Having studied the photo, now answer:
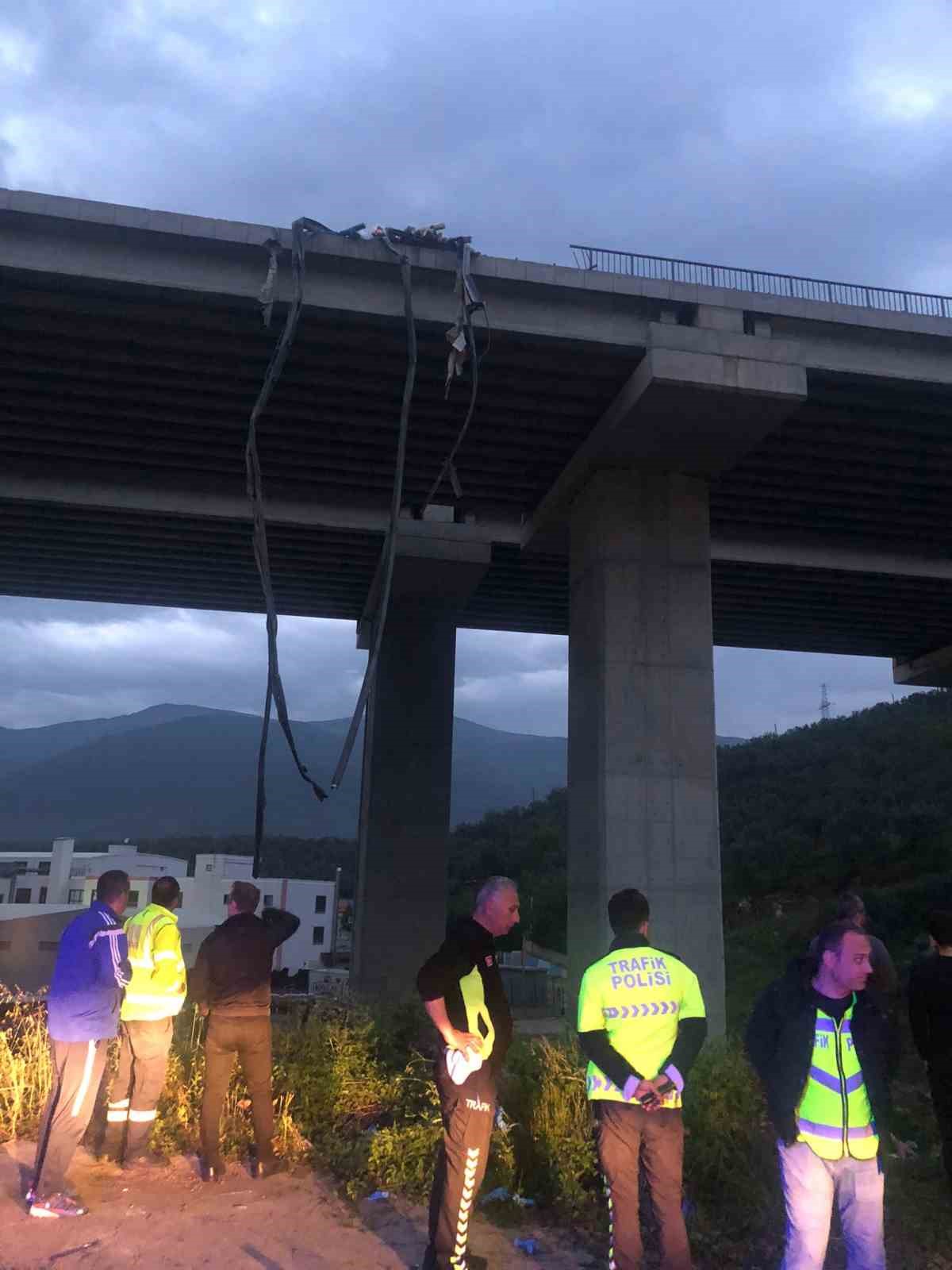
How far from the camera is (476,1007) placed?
457cm

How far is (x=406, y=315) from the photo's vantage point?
9.47 meters

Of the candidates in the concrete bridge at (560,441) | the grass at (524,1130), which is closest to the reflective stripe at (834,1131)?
the grass at (524,1130)

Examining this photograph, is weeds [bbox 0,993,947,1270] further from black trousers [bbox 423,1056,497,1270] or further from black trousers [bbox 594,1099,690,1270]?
black trousers [bbox 423,1056,497,1270]

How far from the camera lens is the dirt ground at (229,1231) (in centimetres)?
485

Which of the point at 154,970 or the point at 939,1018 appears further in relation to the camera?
the point at 154,970

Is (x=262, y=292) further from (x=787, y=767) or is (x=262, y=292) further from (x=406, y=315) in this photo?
(x=787, y=767)

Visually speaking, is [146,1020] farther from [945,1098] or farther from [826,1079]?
[945,1098]

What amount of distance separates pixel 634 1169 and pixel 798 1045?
1.01 m

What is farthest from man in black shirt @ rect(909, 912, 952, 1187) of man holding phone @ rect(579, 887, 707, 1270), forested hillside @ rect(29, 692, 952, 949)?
forested hillside @ rect(29, 692, 952, 949)

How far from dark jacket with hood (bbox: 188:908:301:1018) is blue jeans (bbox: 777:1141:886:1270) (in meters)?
3.35

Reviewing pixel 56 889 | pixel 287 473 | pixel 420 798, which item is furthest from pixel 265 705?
pixel 56 889

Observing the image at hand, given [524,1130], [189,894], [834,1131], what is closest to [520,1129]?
[524,1130]

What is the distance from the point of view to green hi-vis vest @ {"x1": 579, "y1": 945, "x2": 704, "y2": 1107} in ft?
14.1

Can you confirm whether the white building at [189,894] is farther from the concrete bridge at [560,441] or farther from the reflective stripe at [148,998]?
the reflective stripe at [148,998]
